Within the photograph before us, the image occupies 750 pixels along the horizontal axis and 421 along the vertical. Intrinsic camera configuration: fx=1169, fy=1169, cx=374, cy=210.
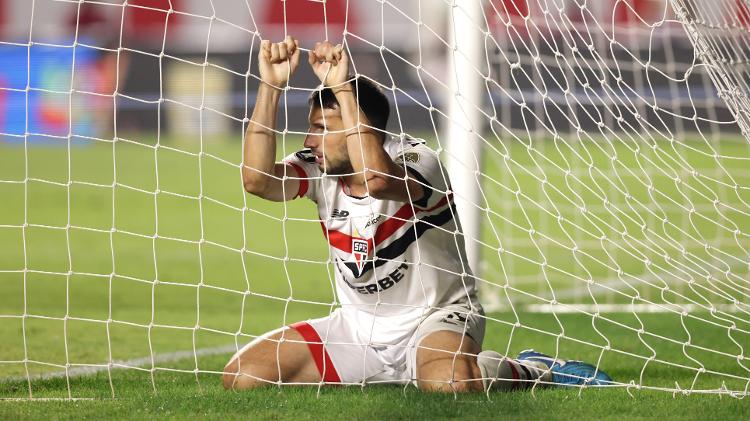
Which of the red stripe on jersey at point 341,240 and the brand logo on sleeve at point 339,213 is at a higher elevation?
the brand logo on sleeve at point 339,213

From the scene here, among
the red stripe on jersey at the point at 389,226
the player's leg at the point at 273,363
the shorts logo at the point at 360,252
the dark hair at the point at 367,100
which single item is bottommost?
the player's leg at the point at 273,363

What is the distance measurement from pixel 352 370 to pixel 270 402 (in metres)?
0.49

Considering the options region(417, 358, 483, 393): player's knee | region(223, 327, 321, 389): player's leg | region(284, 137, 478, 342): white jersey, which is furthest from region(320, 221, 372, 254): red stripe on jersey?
region(417, 358, 483, 393): player's knee

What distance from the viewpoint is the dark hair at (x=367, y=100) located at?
13.7 ft

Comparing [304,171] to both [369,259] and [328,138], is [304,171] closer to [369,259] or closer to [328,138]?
[328,138]

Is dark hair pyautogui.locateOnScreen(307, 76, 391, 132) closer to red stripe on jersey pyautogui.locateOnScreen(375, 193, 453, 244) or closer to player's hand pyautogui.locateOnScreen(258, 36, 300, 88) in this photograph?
player's hand pyautogui.locateOnScreen(258, 36, 300, 88)

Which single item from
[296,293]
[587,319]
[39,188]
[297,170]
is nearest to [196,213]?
[39,188]

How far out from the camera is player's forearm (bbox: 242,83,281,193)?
13.6 feet

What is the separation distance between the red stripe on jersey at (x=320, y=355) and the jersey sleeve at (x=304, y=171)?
1.63ft

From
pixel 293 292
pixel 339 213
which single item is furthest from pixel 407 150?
pixel 293 292

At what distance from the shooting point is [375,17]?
776 inches

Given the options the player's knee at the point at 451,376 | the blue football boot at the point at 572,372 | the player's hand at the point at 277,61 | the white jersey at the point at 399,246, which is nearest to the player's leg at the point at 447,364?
the player's knee at the point at 451,376

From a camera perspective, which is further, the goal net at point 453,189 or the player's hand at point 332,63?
the goal net at point 453,189

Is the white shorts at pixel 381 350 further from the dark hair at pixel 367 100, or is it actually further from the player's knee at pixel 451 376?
the dark hair at pixel 367 100
